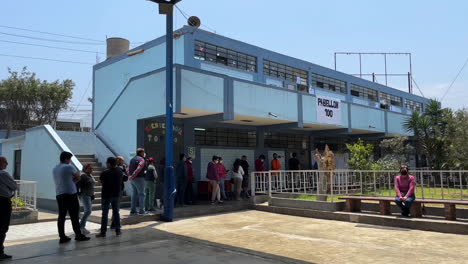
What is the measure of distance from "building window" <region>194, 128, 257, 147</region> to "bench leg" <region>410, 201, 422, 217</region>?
8.01 meters

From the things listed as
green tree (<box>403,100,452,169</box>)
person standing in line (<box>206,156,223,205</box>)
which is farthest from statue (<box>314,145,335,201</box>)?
green tree (<box>403,100,452,169</box>)

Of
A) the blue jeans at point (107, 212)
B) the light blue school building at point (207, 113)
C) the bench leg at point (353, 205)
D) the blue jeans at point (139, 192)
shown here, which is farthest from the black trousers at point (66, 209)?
the bench leg at point (353, 205)

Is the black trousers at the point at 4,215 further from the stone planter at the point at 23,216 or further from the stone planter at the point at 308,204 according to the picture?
the stone planter at the point at 308,204

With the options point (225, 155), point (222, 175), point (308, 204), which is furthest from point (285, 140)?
point (308, 204)

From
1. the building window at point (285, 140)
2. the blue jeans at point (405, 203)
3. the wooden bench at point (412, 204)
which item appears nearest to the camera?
the wooden bench at point (412, 204)

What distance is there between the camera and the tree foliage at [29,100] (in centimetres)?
2702

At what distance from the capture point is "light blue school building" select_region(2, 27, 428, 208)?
1245cm

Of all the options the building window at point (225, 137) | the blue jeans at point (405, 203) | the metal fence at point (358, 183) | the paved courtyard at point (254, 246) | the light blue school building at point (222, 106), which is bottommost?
the paved courtyard at point (254, 246)

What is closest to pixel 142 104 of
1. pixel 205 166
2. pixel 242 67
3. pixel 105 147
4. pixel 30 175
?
pixel 105 147

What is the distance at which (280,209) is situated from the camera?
11906 mm

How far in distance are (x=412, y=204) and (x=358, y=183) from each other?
90.3 inches

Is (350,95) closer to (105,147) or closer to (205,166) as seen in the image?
(205,166)

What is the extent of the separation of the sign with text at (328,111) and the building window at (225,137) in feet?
10.1

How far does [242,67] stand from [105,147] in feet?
29.0
